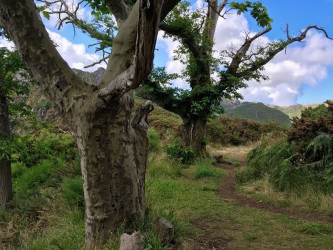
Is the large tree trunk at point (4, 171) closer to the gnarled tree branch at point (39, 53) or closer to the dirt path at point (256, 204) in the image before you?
the gnarled tree branch at point (39, 53)

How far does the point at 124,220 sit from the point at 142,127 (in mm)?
1351

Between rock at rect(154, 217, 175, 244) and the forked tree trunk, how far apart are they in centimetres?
30

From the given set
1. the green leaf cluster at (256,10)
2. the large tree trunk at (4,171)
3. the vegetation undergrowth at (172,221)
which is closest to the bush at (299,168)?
the vegetation undergrowth at (172,221)

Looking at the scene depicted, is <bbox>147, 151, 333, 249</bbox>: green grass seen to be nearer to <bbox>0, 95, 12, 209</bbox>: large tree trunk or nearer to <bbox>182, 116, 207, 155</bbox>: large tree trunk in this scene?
<bbox>0, 95, 12, 209</bbox>: large tree trunk

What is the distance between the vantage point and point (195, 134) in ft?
52.0

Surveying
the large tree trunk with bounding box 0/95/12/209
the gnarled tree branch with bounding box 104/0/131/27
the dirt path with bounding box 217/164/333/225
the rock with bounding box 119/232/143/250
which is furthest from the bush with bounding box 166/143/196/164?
the rock with bounding box 119/232/143/250

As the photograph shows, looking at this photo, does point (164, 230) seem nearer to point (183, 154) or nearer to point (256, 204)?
point (256, 204)

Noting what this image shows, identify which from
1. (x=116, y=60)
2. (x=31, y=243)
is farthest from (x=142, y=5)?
(x=31, y=243)

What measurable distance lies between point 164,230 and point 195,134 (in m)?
11.1

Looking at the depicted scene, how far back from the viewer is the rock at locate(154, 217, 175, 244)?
4.84 m

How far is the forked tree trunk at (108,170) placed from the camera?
15.0ft

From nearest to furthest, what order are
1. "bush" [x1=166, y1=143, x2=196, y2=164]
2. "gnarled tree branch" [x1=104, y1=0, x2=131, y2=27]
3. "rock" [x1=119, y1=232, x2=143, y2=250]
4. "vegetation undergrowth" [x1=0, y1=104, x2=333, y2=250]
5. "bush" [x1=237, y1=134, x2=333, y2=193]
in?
"rock" [x1=119, y1=232, x2=143, y2=250] → "vegetation undergrowth" [x1=0, y1=104, x2=333, y2=250] → "gnarled tree branch" [x1=104, y1=0, x2=131, y2=27] → "bush" [x1=237, y1=134, x2=333, y2=193] → "bush" [x1=166, y1=143, x2=196, y2=164]

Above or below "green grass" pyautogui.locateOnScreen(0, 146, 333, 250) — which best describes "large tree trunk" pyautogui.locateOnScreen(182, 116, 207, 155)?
above

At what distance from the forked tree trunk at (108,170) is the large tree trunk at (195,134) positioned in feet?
35.3
